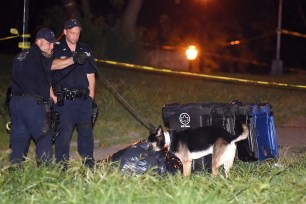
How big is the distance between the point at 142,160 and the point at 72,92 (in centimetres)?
127

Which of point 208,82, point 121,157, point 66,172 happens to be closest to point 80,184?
point 66,172

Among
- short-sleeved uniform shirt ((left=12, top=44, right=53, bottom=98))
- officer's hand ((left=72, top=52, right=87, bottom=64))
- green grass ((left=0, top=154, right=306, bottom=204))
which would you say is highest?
officer's hand ((left=72, top=52, right=87, bottom=64))

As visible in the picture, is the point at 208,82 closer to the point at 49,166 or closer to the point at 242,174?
the point at 242,174

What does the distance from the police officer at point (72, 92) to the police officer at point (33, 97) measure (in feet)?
1.42

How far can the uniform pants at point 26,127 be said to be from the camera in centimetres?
606

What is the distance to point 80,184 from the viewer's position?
484cm

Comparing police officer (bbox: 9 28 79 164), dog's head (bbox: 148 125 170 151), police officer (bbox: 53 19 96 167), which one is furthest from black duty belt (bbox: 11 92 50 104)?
dog's head (bbox: 148 125 170 151)

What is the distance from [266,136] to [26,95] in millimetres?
2930

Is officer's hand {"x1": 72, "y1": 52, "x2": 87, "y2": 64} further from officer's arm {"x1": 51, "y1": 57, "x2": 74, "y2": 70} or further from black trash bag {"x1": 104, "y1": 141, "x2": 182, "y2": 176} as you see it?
black trash bag {"x1": 104, "y1": 141, "x2": 182, "y2": 176}

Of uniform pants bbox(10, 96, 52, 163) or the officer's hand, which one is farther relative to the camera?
the officer's hand

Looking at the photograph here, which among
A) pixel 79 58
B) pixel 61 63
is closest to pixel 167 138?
pixel 79 58

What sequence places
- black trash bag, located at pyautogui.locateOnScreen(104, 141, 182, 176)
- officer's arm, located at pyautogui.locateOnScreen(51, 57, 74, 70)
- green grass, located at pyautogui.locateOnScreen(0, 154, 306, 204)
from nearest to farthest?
green grass, located at pyautogui.locateOnScreen(0, 154, 306, 204) < black trash bag, located at pyautogui.locateOnScreen(104, 141, 182, 176) < officer's arm, located at pyautogui.locateOnScreen(51, 57, 74, 70)

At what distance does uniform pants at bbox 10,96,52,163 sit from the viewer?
606 centimetres

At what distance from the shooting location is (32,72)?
6.02 meters
